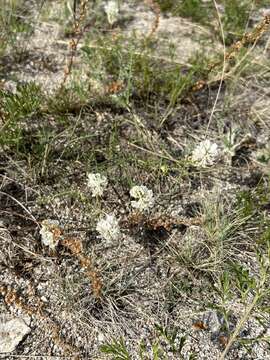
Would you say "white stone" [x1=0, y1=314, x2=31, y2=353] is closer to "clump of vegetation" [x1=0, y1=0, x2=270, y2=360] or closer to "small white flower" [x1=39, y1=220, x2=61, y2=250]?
"clump of vegetation" [x1=0, y1=0, x2=270, y2=360]

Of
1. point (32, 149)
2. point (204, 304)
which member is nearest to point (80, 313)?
point (204, 304)

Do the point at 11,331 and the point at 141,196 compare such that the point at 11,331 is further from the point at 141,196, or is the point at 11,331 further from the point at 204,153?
the point at 204,153

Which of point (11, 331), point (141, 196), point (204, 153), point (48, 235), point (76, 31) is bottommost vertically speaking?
point (11, 331)

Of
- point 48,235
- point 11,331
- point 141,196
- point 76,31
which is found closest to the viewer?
point 11,331

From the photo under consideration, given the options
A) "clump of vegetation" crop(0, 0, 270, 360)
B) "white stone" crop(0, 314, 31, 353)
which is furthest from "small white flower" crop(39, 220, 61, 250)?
"white stone" crop(0, 314, 31, 353)

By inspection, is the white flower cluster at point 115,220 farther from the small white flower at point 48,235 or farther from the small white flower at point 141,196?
the small white flower at point 48,235

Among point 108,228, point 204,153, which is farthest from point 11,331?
point 204,153

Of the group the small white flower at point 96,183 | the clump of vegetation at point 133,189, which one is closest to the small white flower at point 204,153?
the clump of vegetation at point 133,189

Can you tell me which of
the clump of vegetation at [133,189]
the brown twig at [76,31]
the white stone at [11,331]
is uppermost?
the brown twig at [76,31]

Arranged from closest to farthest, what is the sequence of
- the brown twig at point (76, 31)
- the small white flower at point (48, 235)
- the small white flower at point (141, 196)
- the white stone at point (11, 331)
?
the white stone at point (11, 331) < the small white flower at point (48, 235) < the small white flower at point (141, 196) < the brown twig at point (76, 31)
